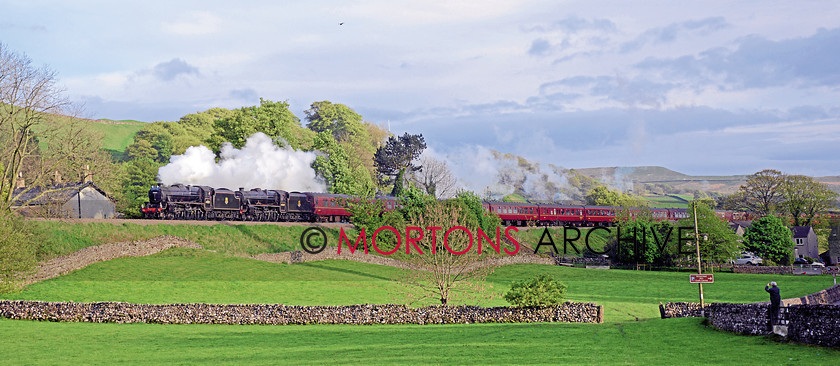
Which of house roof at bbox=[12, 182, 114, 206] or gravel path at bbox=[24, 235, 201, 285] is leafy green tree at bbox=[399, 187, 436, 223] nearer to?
gravel path at bbox=[24, 235, 201, 285]

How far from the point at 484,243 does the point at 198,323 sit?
157 feet

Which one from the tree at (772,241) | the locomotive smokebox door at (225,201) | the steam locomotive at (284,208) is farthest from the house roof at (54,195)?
the tree at (772,241)

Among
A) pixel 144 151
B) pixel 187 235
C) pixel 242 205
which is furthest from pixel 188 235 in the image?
pixel 144 151

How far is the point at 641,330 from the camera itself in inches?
1110

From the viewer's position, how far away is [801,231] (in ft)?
317

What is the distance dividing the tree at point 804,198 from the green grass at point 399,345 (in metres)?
85.9

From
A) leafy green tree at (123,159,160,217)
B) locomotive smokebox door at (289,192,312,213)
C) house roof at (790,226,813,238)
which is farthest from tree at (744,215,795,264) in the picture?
leafy green tree at (123,159,160,217)

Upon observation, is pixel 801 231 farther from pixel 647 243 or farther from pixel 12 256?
pixel 12 256

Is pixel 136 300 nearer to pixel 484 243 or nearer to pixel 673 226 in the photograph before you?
pixel 484 243

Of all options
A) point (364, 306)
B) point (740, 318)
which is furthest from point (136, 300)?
point (740, 318)

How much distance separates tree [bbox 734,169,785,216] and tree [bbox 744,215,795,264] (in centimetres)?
2364

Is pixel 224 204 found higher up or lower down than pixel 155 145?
lower down

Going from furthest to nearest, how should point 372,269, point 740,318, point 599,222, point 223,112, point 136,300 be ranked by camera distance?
1. point 223,112
2. point 599,222
3. point 372,269
4. point 136,300
5. point 740,318

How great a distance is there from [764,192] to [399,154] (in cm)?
5952
